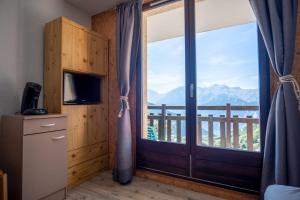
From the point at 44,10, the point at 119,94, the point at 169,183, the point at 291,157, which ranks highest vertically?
the point at 44,10

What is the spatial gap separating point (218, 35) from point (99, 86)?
5.85ft

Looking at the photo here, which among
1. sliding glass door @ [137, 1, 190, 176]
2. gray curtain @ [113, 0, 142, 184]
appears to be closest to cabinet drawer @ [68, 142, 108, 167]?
gray curtain @ [113, 0, 142, 184]

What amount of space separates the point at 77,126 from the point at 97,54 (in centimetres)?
103

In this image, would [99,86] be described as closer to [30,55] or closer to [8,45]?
[30,55]

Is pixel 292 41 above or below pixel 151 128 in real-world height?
above

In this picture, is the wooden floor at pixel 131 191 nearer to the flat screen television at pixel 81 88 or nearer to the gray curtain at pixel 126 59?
the gray curtain at pixel 126 59

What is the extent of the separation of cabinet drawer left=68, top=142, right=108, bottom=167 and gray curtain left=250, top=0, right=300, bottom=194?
199cm

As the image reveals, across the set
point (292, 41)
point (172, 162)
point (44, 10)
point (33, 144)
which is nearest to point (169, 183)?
point (172, 162)

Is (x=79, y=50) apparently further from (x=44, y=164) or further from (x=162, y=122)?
(x=162, y=122)

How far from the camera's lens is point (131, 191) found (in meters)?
2.05

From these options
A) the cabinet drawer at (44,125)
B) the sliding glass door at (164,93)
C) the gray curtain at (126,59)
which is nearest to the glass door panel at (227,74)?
the sliding glass door at (164,93)

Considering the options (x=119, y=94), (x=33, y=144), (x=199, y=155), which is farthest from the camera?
(x=119, y=94)

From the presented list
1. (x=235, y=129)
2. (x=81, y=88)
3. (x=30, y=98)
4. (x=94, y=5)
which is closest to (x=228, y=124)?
(x=235, y=129)

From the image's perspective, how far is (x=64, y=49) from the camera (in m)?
2.09
